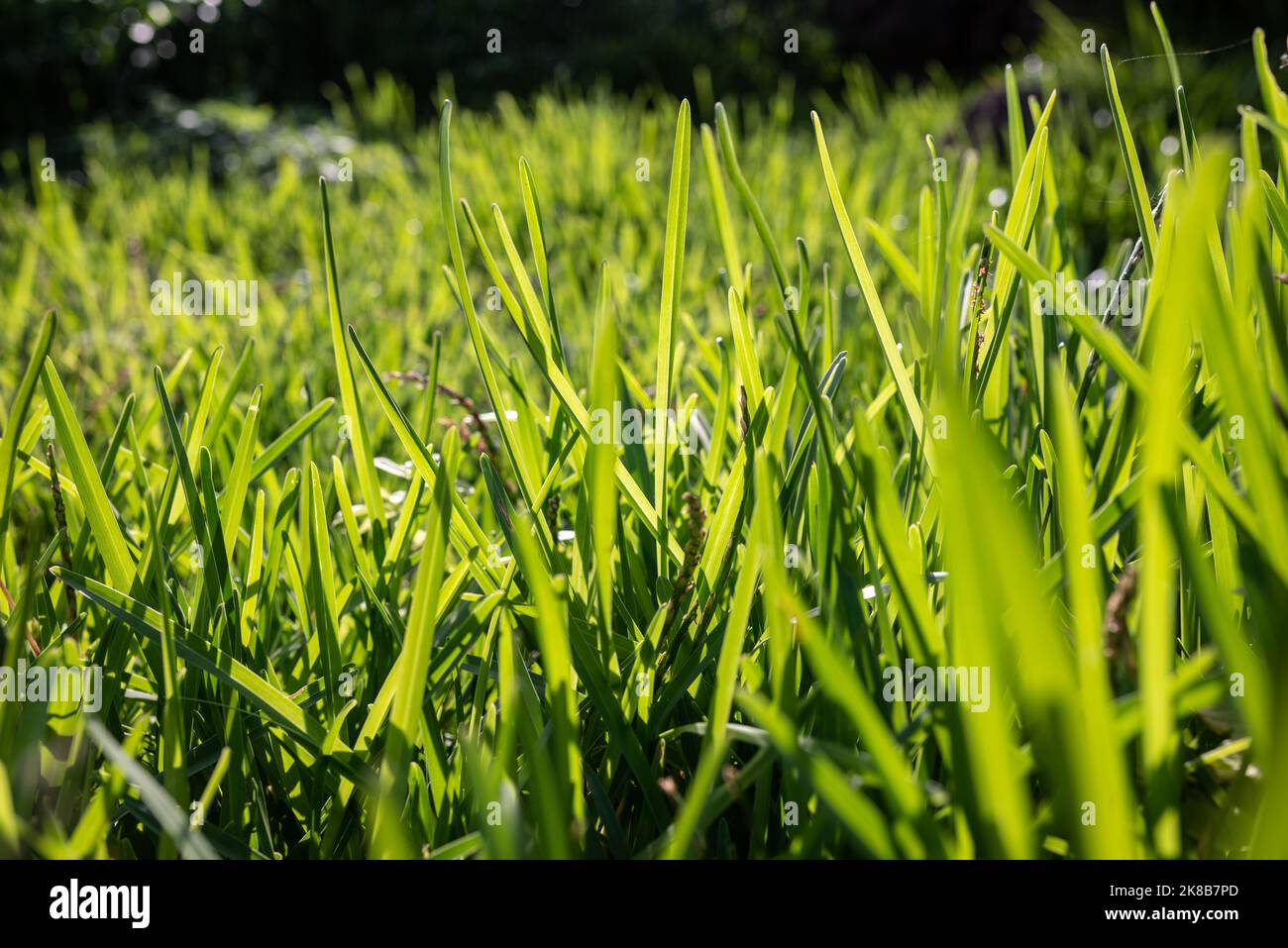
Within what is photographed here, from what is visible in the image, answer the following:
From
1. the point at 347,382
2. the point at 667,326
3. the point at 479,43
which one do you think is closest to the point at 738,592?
the point at 667,326

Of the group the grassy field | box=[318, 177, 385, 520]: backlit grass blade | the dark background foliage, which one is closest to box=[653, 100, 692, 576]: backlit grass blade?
the grassy field

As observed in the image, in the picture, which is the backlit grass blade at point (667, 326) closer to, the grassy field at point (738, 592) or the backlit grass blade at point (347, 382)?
the grassy field at point (738, 592)

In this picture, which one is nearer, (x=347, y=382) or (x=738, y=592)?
(x=738, y=592)

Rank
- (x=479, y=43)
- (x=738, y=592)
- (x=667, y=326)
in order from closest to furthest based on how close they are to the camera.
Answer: (x=738, y=592) < (x=667, y=326) < (x=479, y=43)

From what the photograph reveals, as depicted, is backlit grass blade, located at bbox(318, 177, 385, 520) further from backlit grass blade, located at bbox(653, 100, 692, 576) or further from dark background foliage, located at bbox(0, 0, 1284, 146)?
dark background foliage, located at bbox(0, 0, 1284, 146)

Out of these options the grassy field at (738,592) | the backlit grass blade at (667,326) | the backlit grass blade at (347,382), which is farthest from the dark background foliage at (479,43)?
the backlit grass blade at (667,326)

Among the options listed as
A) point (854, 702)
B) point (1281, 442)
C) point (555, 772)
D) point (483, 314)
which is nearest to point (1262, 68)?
point (1281, 442)

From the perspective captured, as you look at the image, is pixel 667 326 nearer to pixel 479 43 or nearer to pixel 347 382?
pixel 347 382

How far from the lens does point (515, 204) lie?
3.29m

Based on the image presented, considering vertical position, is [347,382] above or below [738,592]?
above

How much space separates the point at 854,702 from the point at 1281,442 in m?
0.31

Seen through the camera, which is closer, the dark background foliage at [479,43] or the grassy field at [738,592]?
the grassy field at [738,592]

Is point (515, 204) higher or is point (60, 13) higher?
point (60, 13)
